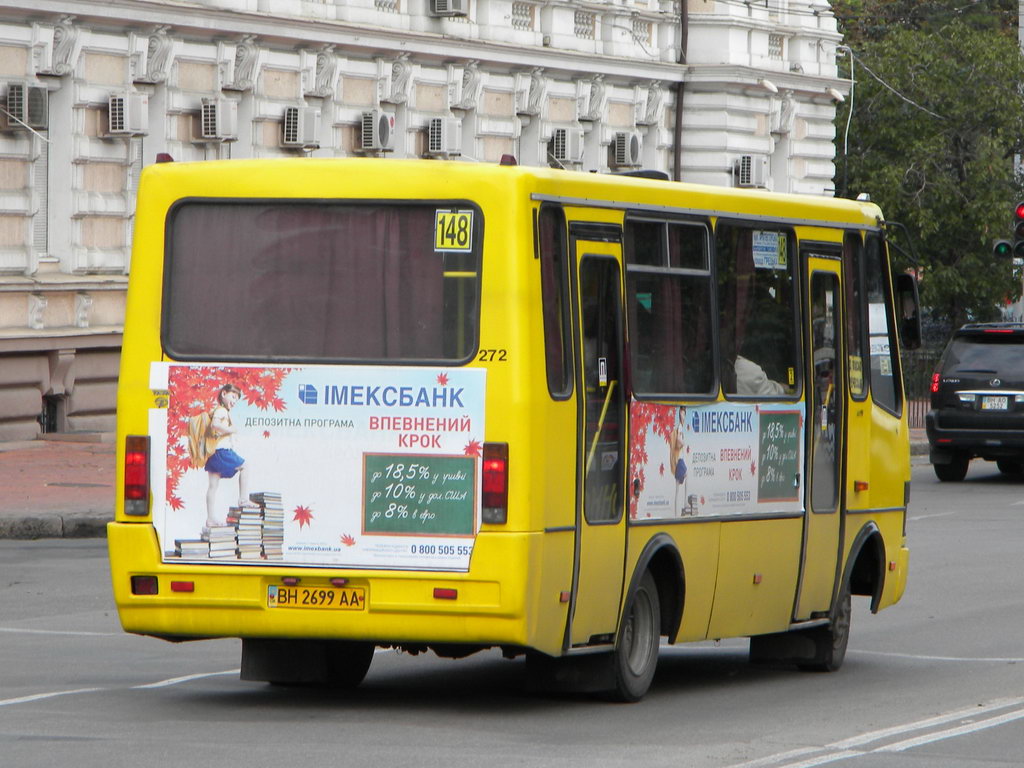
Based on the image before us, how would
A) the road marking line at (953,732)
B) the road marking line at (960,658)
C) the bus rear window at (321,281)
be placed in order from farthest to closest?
the road marking line at (960,658) → the bus rear window at (321,281) → the road marking line at (953,732)

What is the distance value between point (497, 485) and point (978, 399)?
60.7 feet

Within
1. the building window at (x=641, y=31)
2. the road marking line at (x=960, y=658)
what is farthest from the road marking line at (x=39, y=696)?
the building window at (x=641, y=31)

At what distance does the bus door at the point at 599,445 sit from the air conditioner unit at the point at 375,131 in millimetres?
21187

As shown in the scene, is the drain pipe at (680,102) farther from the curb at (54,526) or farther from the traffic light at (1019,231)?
the curb at (54,526)

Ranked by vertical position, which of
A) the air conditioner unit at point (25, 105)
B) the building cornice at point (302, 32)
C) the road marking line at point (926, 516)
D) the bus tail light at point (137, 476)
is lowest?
the road marking line at point (926, 516)

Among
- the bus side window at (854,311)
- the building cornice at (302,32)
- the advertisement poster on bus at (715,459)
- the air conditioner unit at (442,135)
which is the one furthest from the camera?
the air conditioner unit at (442,135)

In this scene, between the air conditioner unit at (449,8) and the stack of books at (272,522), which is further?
the air conditioner unit at (449,8)

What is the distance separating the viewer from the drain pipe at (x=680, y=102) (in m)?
37.8

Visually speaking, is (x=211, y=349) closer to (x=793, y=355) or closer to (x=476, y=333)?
(x=476, y=333)

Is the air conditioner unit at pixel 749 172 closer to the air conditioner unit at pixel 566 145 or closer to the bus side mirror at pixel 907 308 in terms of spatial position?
the air conditioner unit at pixel 566 145

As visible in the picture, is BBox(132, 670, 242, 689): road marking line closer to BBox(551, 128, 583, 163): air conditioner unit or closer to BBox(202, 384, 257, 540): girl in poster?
BBox(202, 384, 257, 540): girl in poster

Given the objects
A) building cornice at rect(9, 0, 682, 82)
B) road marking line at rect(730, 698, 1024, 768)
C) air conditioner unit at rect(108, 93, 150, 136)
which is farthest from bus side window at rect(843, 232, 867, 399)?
air conditioner unit at rect(108, 93, 150, 136)

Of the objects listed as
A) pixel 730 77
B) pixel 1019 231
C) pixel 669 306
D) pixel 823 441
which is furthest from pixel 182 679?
pixel 730 77

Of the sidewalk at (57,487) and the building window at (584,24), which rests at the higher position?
the building window at (584,24)
